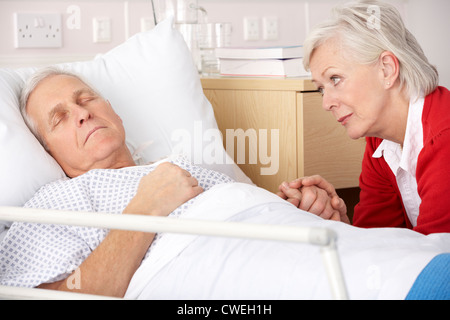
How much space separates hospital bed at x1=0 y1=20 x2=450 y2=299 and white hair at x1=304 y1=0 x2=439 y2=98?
0.40m

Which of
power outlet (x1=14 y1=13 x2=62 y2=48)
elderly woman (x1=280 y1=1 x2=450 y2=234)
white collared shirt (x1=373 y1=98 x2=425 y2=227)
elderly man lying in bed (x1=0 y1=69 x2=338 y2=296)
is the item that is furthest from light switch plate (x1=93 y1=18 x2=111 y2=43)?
white collared shirt (x1=373 y1=98 x2=425 y2=227)

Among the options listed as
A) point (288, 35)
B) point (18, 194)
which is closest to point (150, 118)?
point (18, 194)

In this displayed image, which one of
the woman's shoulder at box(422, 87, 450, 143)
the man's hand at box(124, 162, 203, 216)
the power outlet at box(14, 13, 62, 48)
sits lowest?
the man's hand at box(124, 162, 203, 216)

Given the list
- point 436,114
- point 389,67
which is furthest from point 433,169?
point 389,67

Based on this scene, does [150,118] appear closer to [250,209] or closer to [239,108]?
[239,108]

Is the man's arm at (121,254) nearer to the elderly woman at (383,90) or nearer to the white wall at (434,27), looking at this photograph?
the elderly woman at (383,90)

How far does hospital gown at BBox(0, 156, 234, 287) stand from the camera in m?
1.13

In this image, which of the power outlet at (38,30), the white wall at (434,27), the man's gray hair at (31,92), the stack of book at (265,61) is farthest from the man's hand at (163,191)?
the white wall at (434,27)

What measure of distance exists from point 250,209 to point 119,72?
0.74 metres

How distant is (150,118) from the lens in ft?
5.59

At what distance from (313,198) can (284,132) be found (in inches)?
15.2

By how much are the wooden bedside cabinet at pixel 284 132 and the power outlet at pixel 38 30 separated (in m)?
0.84

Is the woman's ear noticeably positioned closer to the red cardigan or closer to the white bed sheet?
the red cardigan

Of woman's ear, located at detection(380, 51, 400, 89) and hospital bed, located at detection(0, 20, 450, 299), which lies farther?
woman's ear, located at detection(380, 51, 400, 89)
